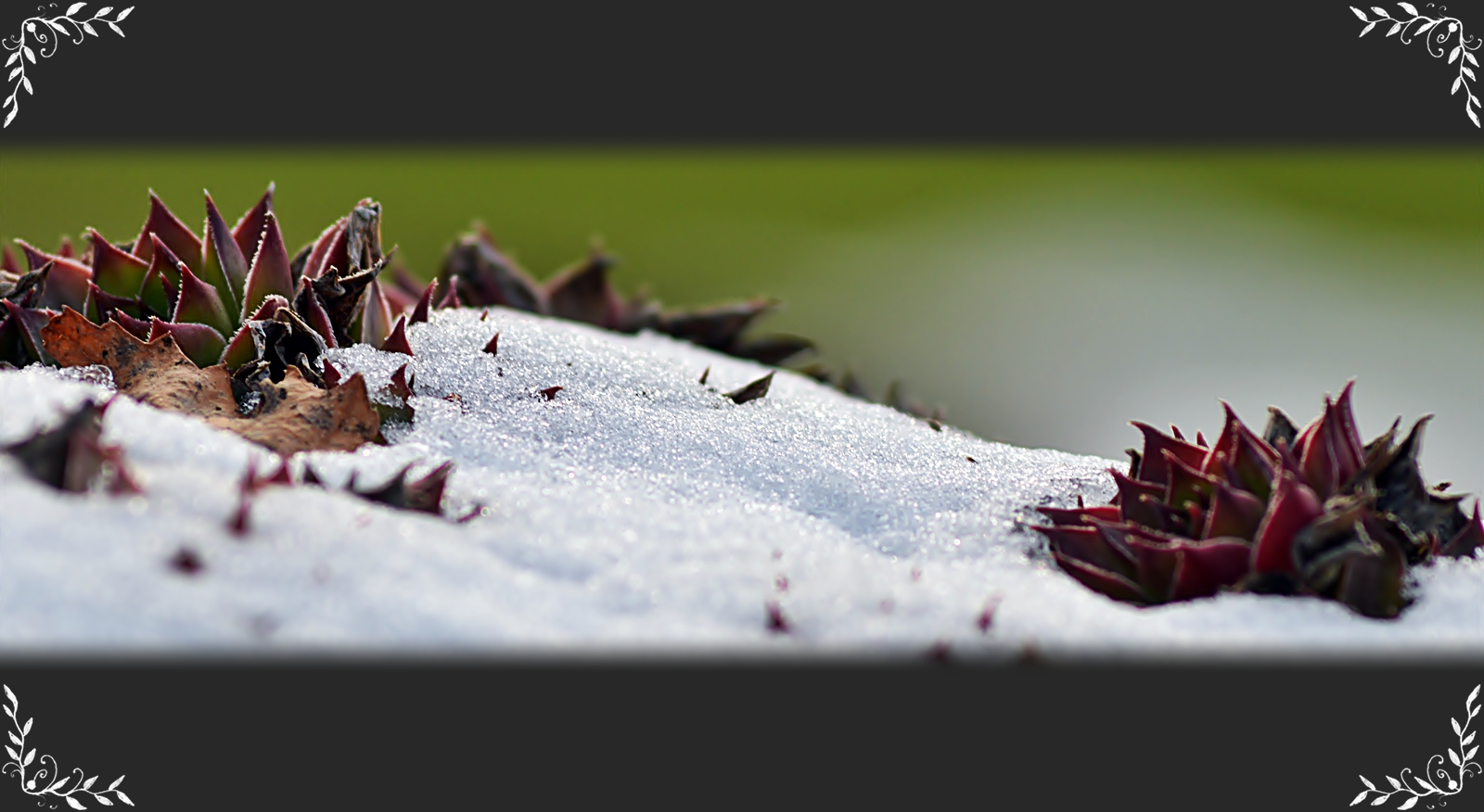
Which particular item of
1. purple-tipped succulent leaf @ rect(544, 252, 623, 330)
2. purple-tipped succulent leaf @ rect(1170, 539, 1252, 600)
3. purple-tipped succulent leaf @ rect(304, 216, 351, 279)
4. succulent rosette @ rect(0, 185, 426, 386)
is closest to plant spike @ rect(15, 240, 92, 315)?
succulent rosette @ rect(0, 185, 426, 386)

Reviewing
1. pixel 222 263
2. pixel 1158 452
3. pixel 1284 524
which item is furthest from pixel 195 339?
pixel 1284 524

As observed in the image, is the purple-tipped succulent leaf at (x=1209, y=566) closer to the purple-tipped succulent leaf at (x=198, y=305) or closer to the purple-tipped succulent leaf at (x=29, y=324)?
the purple-tipped succulent leaf at (x=198, y=305)

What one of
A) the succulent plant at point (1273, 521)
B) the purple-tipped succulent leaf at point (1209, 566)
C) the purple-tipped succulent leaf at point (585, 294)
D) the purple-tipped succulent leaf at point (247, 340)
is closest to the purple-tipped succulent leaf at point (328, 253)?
the purple-tipped succulent leaf at point (247, 340)

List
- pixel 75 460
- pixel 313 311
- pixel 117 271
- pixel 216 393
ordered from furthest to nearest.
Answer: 1. pixel 117 271
2. pixel 313 311
3. pixel 216 393
4. pixel 75 460

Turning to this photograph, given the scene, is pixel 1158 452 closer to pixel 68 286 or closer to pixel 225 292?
pixel 225 292

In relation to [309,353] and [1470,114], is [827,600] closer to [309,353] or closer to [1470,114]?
[309,353]
